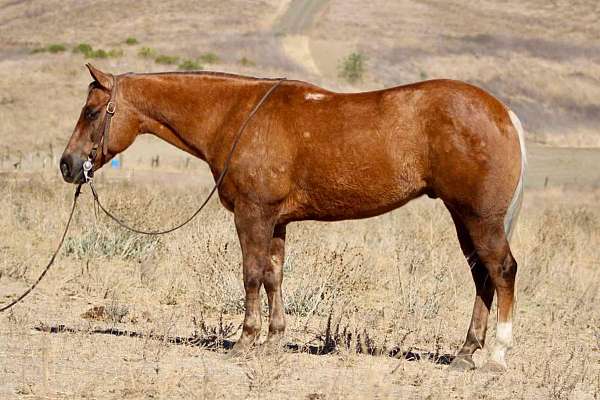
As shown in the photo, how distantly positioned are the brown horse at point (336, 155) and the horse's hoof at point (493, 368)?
0.02 metres

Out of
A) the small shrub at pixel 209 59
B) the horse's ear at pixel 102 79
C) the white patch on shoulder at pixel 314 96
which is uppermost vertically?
the small shrub at pixel 209 59

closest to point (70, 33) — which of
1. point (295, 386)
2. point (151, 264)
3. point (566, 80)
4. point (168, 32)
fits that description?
point (168, 32)

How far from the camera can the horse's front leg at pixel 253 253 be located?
744cm

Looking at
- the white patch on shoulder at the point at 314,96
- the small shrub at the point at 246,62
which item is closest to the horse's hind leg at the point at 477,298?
the white patch on shoulder at the point at 314,96

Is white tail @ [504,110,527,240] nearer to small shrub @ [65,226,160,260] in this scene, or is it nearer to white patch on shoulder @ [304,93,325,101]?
white patch on shoulder @ [304,93,325,101]

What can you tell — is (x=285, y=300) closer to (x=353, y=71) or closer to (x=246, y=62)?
(x=353, y=71)

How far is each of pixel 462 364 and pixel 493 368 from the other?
0.22 metres

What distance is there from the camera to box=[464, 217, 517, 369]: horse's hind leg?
7.30m

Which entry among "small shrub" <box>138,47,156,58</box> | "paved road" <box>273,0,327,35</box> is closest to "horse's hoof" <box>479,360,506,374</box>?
"small shrub" <box>138,47,156,58</box>

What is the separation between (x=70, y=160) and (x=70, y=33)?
5584 cm

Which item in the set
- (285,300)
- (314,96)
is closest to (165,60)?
(285,300)

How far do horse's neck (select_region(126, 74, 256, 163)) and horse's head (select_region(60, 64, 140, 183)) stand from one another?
15 centimetres

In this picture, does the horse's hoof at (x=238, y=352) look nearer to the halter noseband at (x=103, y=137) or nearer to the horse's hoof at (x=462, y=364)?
the horse's hoof at (x=462, y=364)

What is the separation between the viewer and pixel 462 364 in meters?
7.43
